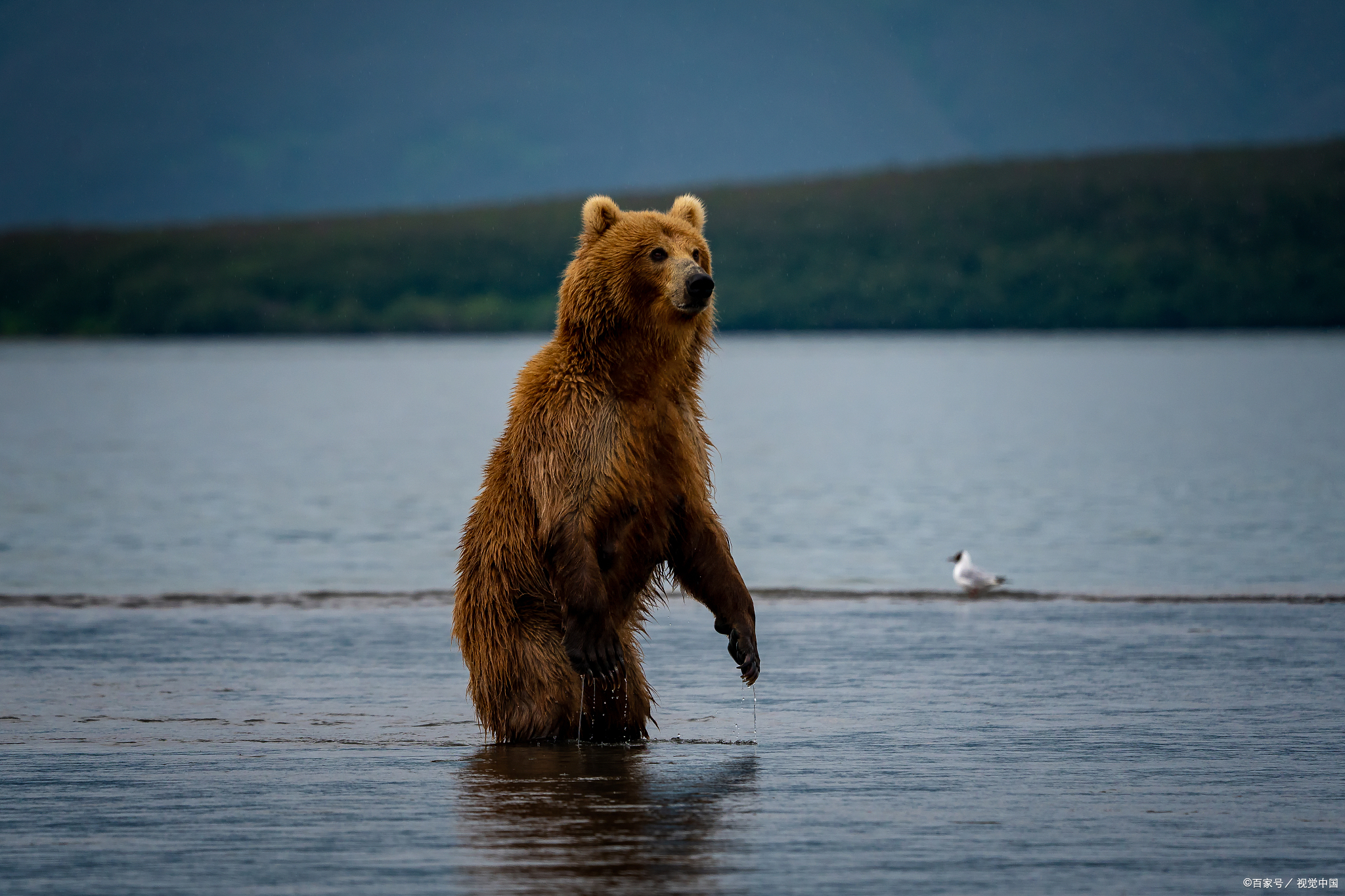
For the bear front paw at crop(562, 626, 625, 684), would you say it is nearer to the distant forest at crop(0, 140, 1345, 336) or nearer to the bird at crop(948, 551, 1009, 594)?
the bird at crop(948, 551, 1009, 594)

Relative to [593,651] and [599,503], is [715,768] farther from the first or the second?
[599,503]

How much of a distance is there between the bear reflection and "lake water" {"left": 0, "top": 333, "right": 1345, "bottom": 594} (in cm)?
753

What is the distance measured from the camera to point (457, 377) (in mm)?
68562

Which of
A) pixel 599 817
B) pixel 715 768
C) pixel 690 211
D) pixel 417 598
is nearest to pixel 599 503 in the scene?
pixel 715 768

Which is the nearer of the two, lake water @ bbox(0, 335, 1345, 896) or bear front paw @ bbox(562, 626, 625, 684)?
lake water @ bbox(0, 335, 1345, 896)

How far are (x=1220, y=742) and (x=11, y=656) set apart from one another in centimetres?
650

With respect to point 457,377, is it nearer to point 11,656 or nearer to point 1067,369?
point 1067,369

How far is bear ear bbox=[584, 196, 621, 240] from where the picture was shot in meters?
7.30

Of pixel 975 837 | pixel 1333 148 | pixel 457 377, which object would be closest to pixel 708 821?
pixel 975 837

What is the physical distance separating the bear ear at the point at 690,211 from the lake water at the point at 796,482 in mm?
7002

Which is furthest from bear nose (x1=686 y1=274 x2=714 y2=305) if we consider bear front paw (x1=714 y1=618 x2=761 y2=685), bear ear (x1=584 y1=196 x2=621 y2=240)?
bear front paw (x1=714 y1=618 x2=761 y2=685)

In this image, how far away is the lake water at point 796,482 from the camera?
1562 cm

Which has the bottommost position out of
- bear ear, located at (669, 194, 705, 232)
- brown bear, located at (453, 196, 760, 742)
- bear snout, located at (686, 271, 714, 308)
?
brown bear, located at (453, 196, 760, 742)

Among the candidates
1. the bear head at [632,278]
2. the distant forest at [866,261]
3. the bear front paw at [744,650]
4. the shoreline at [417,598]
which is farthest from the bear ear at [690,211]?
the distant forest at [866,261]
